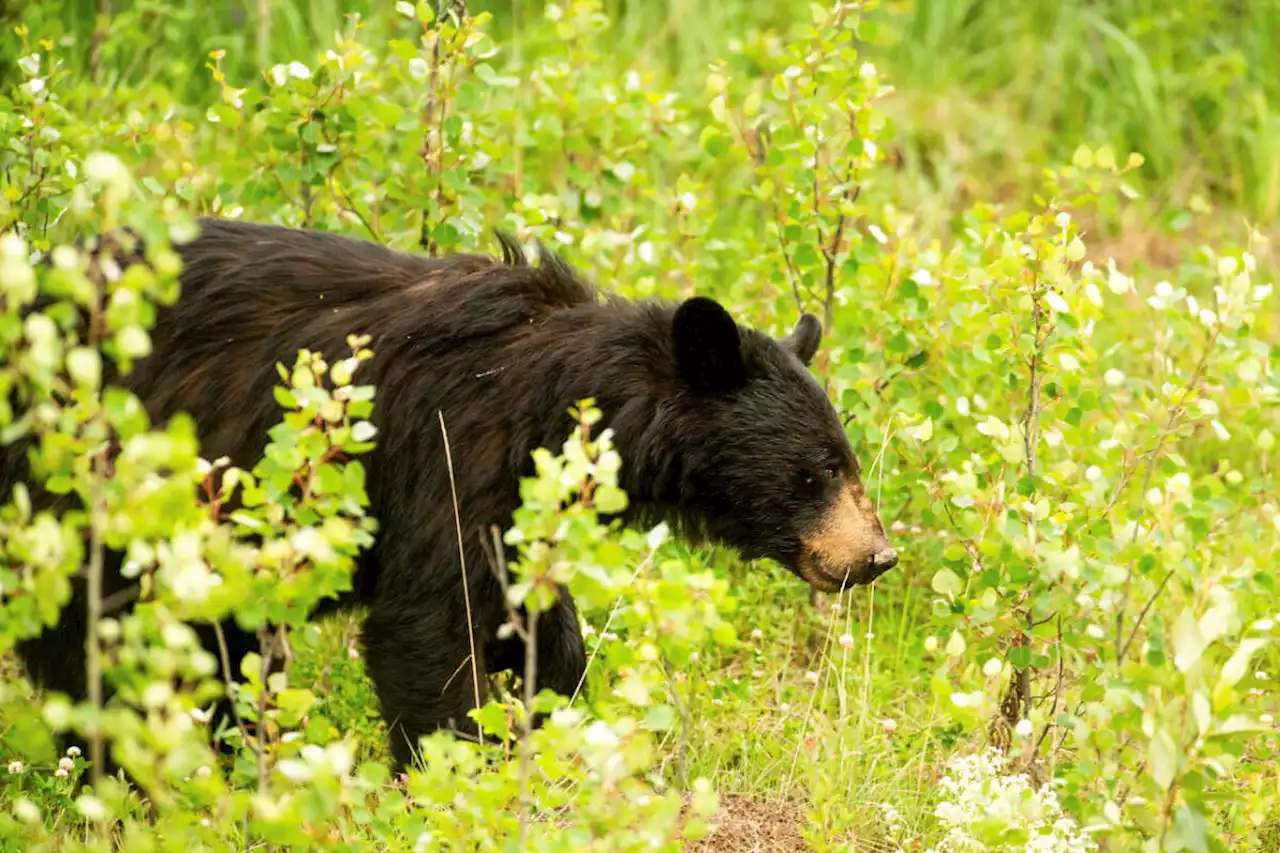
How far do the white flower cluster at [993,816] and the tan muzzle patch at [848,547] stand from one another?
1.64 ft

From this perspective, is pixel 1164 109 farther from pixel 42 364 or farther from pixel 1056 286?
pixel 42 364

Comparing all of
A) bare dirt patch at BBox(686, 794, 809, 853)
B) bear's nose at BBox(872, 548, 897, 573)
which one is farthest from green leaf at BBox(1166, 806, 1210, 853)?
bear's nose at BBox(872, 548, 897, 573)

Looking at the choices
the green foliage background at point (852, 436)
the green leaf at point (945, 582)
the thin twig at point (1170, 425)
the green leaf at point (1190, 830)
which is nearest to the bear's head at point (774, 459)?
the green foliage background at point (852, 436)

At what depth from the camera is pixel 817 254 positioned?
204 inches

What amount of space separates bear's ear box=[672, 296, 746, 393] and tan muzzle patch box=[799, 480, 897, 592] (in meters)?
0.40

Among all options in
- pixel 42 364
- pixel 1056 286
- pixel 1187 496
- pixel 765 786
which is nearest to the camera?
pixel 42 364

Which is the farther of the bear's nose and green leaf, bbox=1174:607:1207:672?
the bear's nose

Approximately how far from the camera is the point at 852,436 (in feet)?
16.8

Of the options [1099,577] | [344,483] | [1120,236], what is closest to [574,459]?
[344,483]

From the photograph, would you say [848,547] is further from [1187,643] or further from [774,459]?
[1187,643]

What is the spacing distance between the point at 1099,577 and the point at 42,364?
203cm

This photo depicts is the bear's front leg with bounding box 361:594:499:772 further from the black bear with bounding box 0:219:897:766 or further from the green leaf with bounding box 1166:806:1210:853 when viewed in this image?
the green leaf with bounding box 1166:806:1210:853

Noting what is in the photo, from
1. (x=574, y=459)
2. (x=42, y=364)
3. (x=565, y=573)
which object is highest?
(x=42, y=364)

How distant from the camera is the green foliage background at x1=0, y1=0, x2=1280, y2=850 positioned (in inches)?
114
